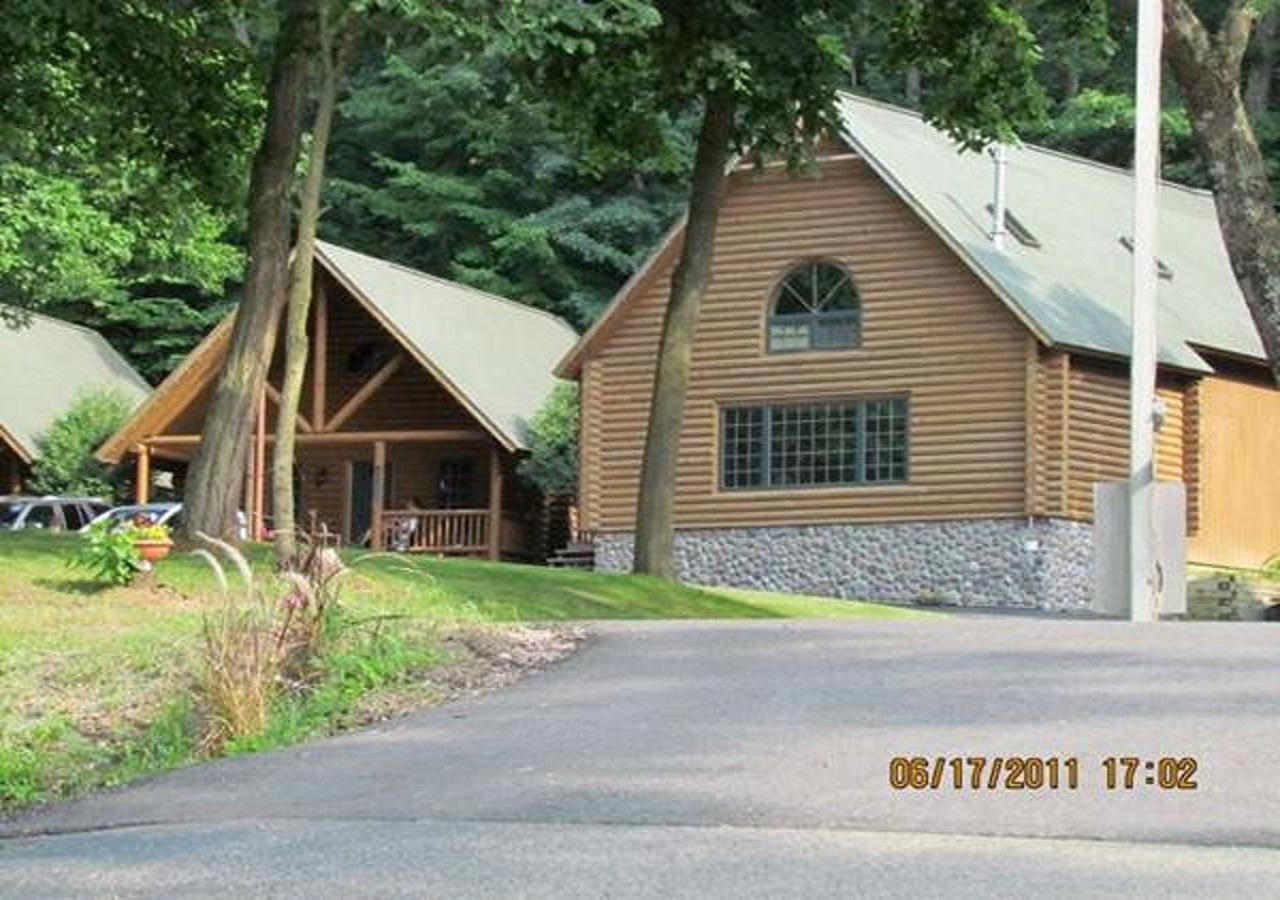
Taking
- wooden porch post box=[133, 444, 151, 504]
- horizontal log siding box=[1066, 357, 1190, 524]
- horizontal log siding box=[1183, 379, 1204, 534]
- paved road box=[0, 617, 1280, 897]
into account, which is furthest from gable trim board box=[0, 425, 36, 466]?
paved road box=[0, 617, 1280, 897]

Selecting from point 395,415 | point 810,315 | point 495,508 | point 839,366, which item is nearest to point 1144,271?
point 839,366

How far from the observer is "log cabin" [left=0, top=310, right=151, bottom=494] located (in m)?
52.8

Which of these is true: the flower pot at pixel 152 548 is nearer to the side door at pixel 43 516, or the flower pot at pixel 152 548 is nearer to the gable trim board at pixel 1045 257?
the gable trim board at pixel 1045 257

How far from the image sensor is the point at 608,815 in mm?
10141

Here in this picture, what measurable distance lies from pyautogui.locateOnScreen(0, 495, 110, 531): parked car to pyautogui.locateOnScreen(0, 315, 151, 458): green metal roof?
630cm

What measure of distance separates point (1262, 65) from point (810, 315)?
86.2 feet

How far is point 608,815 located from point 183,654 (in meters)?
5.89

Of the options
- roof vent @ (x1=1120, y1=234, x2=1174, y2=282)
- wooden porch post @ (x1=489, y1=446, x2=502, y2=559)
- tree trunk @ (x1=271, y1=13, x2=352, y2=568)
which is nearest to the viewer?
tree trunk @ (x1=271, y1=13, x2=352, y2=568)

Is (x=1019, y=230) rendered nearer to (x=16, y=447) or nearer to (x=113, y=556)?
(x=16, y=447)

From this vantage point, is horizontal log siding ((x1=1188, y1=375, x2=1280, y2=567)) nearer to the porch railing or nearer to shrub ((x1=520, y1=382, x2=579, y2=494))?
shrub ((x1=520, y1=382, x2=579, y2=494))

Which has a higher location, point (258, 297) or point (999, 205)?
point (999, 205)

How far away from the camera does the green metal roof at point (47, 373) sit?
174ft

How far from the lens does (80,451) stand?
169 feet

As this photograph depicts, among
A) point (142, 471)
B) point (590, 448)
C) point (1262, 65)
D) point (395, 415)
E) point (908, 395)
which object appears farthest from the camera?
point (1262, 65)
